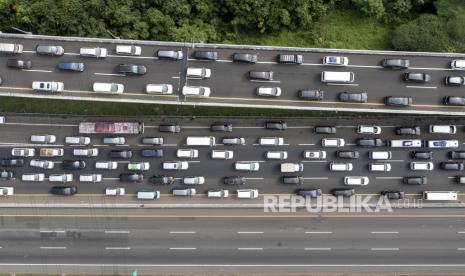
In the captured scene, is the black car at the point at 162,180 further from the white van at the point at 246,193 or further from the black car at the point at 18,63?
the black car at the point at 18,63

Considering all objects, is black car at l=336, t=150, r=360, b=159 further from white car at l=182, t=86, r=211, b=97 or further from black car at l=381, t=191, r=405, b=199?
white car at l=182, t=86, r=211, b=97

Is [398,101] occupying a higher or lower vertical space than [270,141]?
higher

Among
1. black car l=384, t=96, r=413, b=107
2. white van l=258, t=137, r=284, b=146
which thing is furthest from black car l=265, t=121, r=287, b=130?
black car l=384, t=96, r=413, b=107

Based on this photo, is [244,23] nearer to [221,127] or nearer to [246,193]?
[221,127]

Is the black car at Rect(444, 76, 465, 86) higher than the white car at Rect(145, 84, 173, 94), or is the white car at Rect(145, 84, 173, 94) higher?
the black car at Rect(444, 76, 465, 86)

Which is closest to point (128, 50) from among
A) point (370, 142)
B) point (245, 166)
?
point (245, 166)

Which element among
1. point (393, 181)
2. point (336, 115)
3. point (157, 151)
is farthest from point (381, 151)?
point (157, 151)

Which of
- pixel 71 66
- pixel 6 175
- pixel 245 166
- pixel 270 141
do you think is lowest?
pixel 6 175
